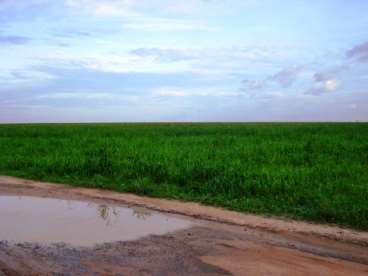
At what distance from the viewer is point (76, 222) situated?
21.4ft

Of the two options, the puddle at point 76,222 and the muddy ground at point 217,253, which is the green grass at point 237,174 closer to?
the muddy ground at point 217,253

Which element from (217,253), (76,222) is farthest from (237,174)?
(217,253)

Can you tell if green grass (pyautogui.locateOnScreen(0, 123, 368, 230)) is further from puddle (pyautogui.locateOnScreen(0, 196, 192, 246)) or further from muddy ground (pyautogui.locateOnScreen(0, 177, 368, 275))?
puddle (pyautogui.locateOnScreen(0, 196, 192, 246))

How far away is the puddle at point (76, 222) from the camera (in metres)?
5.71

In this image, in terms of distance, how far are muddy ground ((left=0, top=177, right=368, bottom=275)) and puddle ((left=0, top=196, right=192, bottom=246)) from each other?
30cm

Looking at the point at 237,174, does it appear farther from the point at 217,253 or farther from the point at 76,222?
the point at 217,253

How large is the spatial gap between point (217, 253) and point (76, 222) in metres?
2.32

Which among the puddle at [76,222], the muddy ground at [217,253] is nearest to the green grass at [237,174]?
the muddy ground at [217,253]

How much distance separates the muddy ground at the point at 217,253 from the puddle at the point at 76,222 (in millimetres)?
301

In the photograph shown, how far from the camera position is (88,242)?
5469 mm

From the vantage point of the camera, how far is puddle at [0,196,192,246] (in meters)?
5.71

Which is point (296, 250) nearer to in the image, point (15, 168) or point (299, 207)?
point (299, 207)

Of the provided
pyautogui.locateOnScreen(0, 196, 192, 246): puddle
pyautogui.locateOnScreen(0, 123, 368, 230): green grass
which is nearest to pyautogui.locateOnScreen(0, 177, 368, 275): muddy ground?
pyautogui.locateOnScreen(0, 196, 192, 246): puddle

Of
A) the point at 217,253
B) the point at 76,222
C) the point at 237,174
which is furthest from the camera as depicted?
the point at 237,174
